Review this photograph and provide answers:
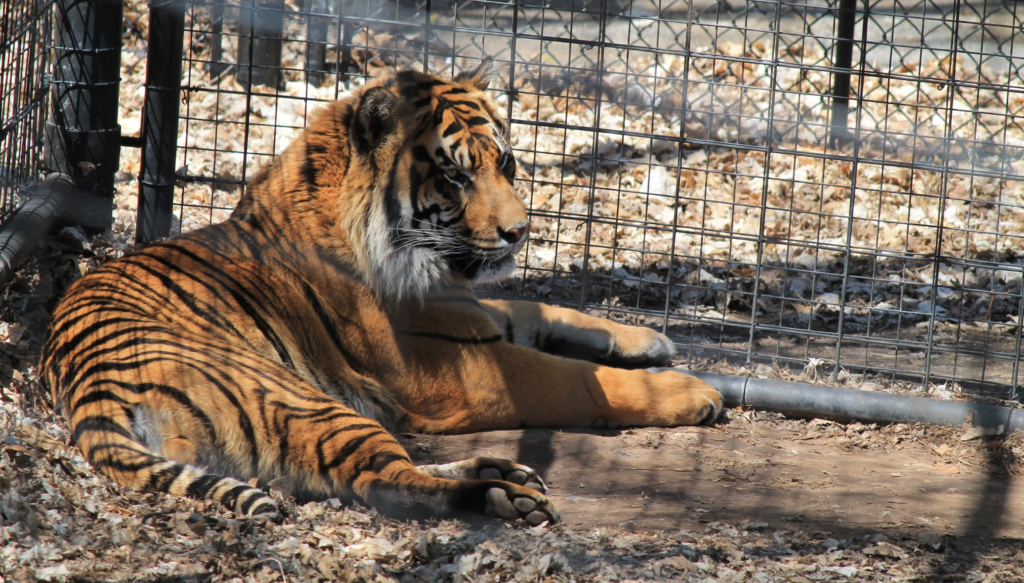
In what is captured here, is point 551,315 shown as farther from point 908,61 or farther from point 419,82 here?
point 908,61

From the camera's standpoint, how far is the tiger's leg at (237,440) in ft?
5.97

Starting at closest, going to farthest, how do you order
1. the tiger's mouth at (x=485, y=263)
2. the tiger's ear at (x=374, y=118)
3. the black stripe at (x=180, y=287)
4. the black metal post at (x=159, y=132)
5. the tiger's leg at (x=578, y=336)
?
the black stripe at (x=180, y=287) → the tiger's ear at (x=374, y=118) → the tiger's mouth at (x=485, y=263) → the tiger's leg at (x=578, y=336) → the black metal post at (x=159, y=132)

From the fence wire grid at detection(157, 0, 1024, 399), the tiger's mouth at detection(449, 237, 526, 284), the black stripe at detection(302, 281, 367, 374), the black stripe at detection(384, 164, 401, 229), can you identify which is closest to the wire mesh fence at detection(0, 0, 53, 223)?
the fence wire grid at detection(157, 0, 1024, 399)

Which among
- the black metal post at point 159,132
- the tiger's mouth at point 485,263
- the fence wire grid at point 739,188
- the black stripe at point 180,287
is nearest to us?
the black stripe at point 180,287

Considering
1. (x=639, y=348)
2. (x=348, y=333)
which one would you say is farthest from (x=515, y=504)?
(x=639, y=348)

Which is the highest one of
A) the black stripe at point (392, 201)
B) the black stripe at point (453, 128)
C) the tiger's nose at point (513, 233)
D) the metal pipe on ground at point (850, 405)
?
the black stripe at point (453, 128)

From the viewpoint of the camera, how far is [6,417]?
2.04 m

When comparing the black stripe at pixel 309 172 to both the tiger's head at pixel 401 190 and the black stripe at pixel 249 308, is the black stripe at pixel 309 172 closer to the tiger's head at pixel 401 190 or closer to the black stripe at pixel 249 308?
the tiger's head at pixel 401 190

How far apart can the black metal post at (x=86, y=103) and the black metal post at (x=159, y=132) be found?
0.42 ft

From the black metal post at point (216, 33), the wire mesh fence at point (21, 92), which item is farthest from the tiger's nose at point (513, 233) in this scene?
the wire mesh fence at point (21, 92)

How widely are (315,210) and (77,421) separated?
893 mm

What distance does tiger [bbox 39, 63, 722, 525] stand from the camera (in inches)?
76.2

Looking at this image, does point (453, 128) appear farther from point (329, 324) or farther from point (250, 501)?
point (250, 501)

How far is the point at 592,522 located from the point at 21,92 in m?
2.60
